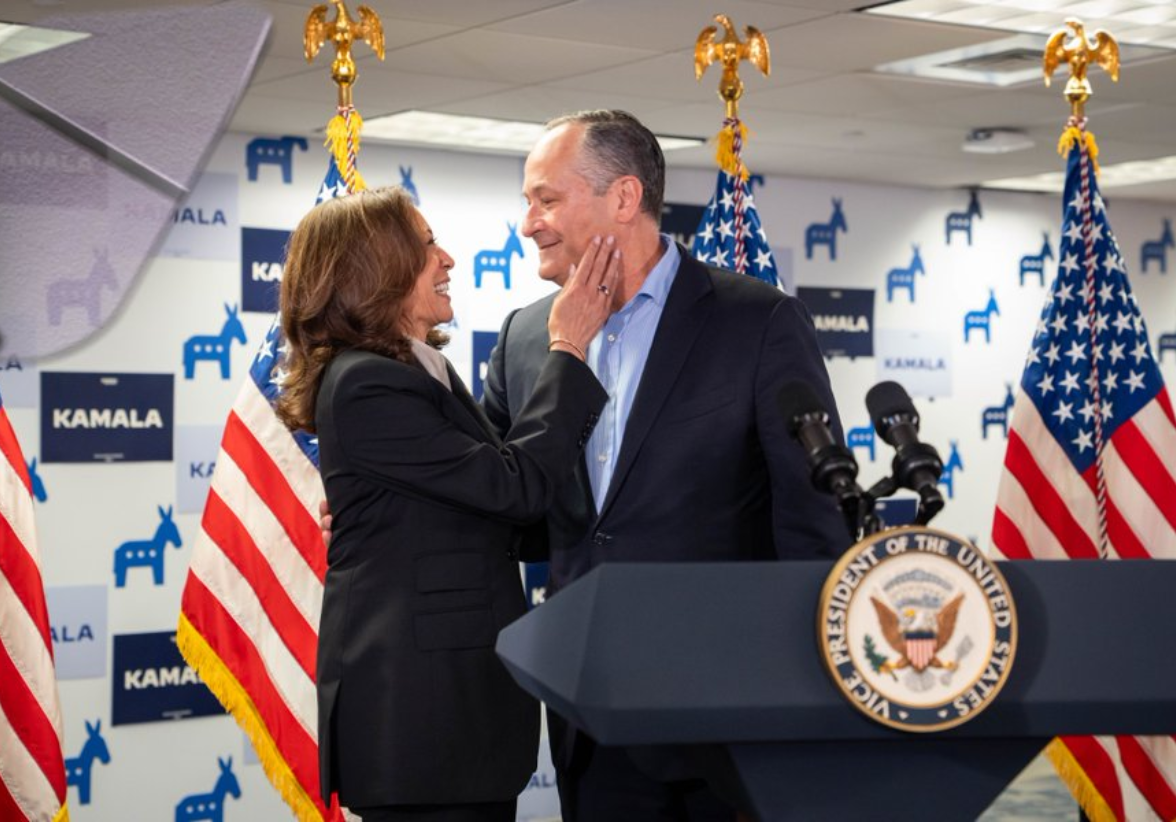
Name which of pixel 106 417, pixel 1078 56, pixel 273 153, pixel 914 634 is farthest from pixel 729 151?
pixel 914 634

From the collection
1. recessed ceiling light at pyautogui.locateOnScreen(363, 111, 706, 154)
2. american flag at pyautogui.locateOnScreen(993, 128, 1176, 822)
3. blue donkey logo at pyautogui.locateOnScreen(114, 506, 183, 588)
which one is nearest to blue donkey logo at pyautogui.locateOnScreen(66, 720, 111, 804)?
blue donkey logo at pyautogui.locateOnScreen(114, 506, 183, 588)

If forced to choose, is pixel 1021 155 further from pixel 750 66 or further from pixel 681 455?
pixel 681 455

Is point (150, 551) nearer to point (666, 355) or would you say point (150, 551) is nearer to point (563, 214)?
point (563, 214)

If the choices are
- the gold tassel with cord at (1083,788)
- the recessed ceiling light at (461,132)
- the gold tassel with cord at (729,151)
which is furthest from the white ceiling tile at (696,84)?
the gold tassel with cord at (1083,788)

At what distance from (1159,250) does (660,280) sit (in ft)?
20.7

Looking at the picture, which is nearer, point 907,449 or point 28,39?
point 28,39

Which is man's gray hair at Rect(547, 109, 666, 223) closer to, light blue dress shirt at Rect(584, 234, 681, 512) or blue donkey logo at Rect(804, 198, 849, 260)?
light blue dress shirt at Rect(584, 234, 681, 512)

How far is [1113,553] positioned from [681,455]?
2.20m

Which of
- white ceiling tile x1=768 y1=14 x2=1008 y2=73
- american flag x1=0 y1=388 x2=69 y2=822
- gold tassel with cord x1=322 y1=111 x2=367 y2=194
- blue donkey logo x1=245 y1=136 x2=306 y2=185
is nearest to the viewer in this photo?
gold tassel with cord x1=322 y1=111 x2=367 y2=194

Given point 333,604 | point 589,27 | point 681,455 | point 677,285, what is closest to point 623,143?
point 677,285

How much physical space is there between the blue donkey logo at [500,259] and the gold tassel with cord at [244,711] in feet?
7.94

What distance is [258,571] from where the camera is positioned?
11.8 feet

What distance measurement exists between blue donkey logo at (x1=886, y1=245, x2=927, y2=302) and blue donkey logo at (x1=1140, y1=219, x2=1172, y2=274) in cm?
140

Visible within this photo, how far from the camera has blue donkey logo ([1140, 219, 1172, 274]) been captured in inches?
297
